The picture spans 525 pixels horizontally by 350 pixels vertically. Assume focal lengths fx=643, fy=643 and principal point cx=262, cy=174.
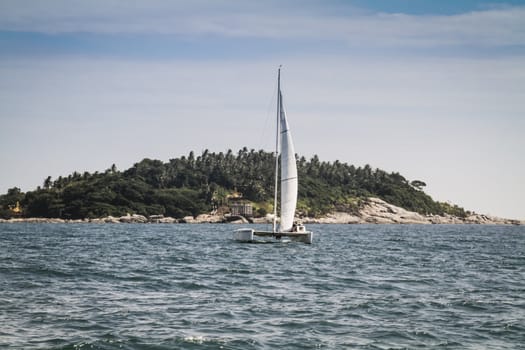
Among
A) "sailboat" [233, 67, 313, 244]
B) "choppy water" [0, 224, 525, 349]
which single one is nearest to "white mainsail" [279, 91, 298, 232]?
"sailboat" [233, 67, 313, 244]

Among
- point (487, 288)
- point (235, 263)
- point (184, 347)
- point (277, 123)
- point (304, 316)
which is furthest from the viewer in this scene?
point (277, 123)

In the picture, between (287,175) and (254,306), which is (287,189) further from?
(254,306)

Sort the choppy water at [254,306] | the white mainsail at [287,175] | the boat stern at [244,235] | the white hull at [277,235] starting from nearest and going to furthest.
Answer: the choppy water at [254,306]
the white hull at [277,235]
the white mainsail at [287,175]
the boat stern at [244,235]

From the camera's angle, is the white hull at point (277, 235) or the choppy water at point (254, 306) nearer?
the choppy water at point (254, 306)

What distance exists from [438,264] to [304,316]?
31.6 m

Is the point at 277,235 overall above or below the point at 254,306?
above

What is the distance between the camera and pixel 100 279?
39.2m

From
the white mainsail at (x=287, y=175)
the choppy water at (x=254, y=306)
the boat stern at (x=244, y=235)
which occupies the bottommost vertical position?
the choppy water at (x=254, y=306)

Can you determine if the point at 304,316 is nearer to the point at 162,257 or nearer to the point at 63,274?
the point at 63,274

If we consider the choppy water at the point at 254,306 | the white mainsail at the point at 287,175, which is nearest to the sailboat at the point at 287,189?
the white mainsail at the point at 287,175

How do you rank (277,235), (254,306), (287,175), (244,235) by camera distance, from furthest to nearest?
(244,235) → (287,175) → (277,235) → (254,306)

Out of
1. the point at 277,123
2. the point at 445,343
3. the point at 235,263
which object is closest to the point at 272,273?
the point at 235,263

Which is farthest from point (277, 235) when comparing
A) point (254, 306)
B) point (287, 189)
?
point (254, 306)

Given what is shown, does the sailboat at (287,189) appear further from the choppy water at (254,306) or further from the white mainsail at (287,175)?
the choppy water at (254,306)
